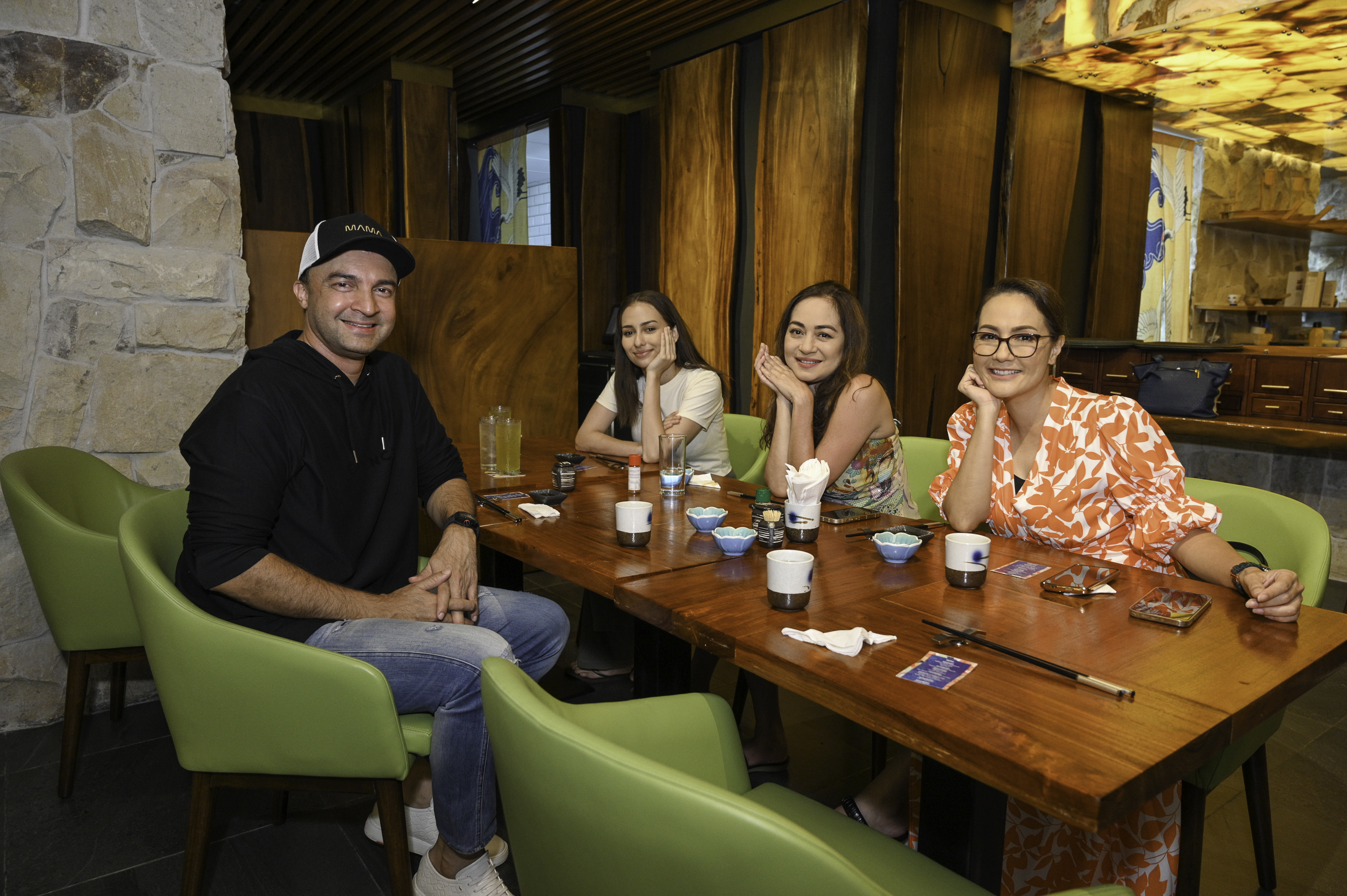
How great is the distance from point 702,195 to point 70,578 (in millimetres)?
4337

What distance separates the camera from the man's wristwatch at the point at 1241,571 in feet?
4.80

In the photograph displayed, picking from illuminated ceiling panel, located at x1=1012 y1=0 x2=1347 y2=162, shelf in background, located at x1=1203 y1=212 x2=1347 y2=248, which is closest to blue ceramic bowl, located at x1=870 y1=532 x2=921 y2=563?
illuminated ceiling panel, located at x1=1012 y1=0 x2=1347 y2=162

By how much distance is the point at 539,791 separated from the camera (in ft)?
2.74

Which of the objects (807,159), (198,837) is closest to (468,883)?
(198,837)

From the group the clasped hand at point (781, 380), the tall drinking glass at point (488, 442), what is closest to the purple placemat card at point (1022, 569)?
the clasped hand at point (781, 380)

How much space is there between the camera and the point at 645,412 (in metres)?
2.98

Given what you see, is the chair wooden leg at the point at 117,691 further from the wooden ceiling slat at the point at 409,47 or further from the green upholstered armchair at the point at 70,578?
the wooden ceiling slat at the point at 409,47

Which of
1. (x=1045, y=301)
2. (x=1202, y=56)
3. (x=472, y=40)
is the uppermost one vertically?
(x=472, y=40)

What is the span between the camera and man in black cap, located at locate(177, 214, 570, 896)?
160cm

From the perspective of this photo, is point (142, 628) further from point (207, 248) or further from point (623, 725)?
point (207, 248)

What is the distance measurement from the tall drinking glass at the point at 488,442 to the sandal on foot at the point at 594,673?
829mm

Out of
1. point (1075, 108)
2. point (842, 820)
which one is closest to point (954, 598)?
point (842, 820)

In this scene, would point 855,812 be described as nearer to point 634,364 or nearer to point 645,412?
point 645,412

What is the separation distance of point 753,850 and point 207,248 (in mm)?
2725
